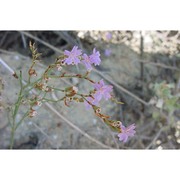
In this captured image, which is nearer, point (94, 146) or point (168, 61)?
point (94, 146)

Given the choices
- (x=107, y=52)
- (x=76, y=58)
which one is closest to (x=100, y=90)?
(x=76, y=58)

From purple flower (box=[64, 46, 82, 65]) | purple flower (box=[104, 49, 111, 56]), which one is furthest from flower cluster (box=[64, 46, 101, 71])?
purple flower (box=[104, 49, 111, 56])

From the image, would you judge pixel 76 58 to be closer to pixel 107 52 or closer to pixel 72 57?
pixel 72 57

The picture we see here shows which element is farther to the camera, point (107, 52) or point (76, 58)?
point (107, 52)

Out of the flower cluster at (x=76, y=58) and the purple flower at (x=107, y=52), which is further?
the purple flower at (x=107, y=52)

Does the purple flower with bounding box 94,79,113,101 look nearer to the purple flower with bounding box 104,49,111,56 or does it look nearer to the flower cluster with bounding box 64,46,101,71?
the flower cluster with bounding box 64,46,101,71

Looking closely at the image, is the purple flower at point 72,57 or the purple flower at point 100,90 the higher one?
the purple flower at point 72,57

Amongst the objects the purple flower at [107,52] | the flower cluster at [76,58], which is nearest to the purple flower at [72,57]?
the flower cluster at [76,58]

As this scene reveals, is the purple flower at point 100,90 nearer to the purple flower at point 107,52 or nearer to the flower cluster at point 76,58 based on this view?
the flower cluster at point 76,58

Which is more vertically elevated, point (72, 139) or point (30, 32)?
point (30, 32)

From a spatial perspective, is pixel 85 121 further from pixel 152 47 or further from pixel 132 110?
pixel 152 47
